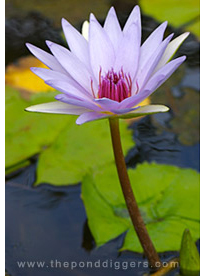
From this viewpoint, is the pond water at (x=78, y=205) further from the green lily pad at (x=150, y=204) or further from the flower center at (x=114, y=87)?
the flower center at (x=114, y=87)

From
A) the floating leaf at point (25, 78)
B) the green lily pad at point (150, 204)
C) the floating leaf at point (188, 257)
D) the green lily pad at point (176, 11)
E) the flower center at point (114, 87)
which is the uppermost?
the green lily pad at point (176, 11)

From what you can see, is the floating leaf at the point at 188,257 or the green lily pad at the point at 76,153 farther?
the green lily pad at the point at 76,153

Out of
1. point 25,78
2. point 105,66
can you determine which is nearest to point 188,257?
point 105,66

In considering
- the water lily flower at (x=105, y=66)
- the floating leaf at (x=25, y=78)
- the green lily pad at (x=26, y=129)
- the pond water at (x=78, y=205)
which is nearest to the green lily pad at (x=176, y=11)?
the pond water at (x=78, y=205)

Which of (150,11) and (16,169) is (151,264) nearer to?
(16,169)

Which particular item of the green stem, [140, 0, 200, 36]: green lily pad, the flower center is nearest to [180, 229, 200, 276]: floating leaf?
the green stem

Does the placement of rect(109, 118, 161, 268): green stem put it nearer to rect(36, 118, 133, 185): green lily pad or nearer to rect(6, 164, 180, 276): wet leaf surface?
rect(6, 164, 180, 276): wet leaf surface

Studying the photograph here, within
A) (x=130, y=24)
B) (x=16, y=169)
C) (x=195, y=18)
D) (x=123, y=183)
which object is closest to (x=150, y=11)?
(x=195, y=18)
